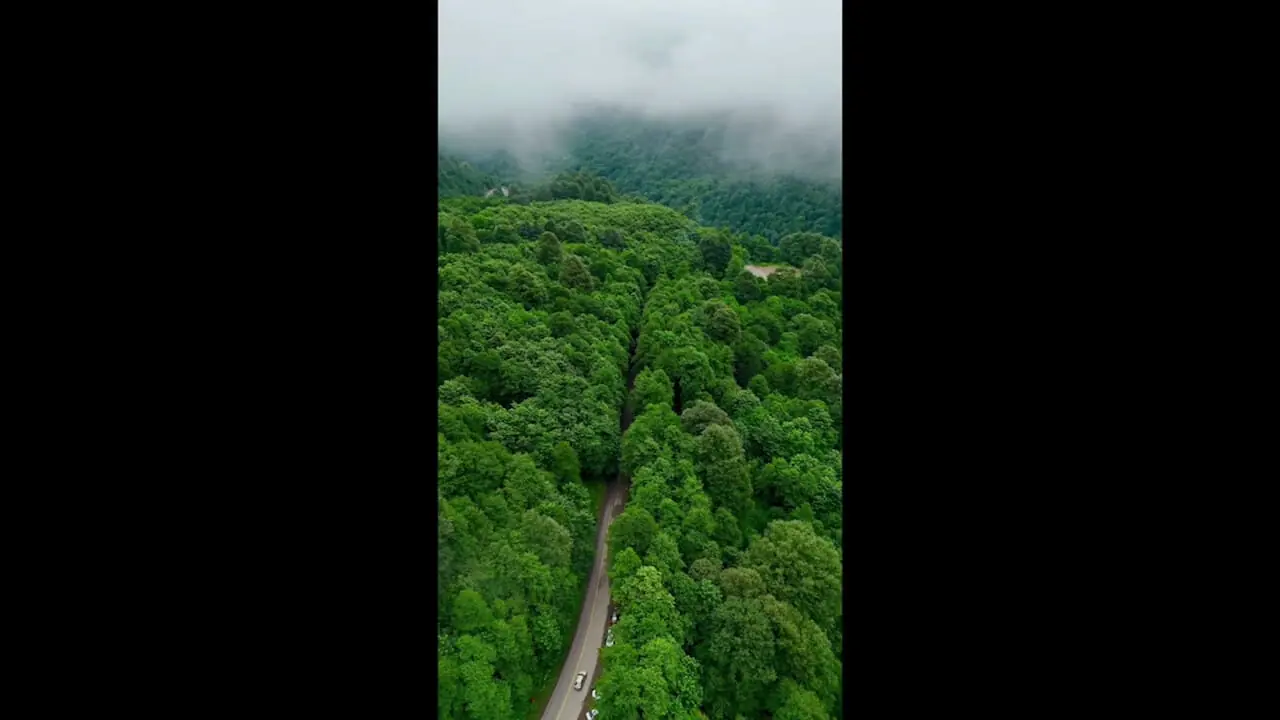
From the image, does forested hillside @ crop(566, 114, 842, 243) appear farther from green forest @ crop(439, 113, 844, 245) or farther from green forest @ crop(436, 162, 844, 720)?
green forest @ crop(436, 162, 844, 720)

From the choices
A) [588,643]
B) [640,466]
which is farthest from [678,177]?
[588,643]

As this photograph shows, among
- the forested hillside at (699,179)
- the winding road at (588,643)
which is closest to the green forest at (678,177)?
the forested hillside at (699,179)

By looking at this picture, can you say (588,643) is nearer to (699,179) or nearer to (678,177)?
(699,179)

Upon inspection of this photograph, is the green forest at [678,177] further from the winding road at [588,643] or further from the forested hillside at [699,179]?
the winding road at [588,643]

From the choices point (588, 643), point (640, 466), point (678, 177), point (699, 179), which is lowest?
point (588, 643)
